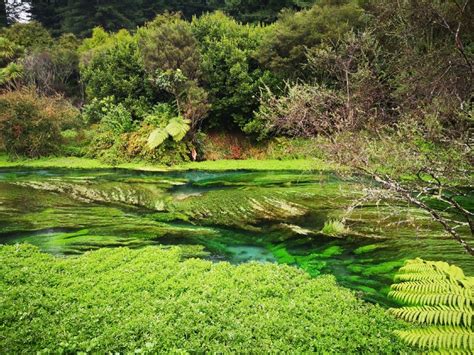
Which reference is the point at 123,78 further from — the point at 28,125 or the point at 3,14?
the point at 3,14

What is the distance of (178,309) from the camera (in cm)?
445

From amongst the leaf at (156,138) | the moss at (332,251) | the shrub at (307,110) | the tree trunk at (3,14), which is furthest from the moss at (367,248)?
the tree trunk at (3,14)

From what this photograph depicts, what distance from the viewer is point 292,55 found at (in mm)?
16203

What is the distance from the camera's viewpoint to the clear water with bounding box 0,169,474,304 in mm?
6355

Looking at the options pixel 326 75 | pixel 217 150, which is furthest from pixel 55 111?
pixel 326 75

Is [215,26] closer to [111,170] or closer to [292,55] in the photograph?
[292,55]

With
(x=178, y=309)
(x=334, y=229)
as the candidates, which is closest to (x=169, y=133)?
Result: (x=334, y=229)


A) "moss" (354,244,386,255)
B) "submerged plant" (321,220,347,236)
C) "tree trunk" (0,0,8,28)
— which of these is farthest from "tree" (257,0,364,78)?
"tree trunk" (0,0,8,28)

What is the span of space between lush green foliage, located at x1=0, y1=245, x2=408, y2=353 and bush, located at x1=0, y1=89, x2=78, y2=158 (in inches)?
443

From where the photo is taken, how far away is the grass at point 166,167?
572 inches

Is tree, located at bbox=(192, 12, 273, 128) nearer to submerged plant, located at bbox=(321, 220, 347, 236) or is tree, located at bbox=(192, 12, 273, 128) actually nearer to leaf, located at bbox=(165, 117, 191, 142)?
leaf, located at bbox=(165, 117, 191, 142)

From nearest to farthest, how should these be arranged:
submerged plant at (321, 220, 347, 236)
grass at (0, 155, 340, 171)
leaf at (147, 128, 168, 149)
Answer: submerged plant at (321, 220, 347, 236), grass at (0, 155, 340, 171), leaf at (147, 128, 168, 149)

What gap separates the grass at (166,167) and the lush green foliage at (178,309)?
8.76 meters

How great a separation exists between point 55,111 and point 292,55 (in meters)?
10.5
